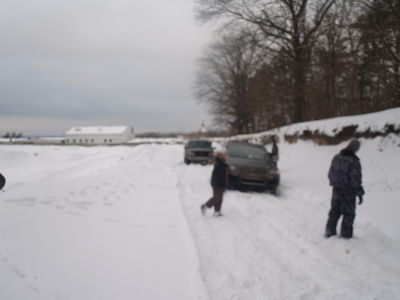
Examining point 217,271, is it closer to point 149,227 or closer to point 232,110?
point 149,227

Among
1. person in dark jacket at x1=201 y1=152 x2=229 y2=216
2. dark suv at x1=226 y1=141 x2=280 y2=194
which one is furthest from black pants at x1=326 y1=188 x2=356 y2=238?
dark suv at x1=226 y1=141 x2=280 y2=194

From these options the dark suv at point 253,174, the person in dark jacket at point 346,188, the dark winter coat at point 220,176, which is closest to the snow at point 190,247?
the person in dark jacket at point 346,188

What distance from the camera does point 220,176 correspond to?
5.89 metres

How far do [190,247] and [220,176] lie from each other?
6.98 ft

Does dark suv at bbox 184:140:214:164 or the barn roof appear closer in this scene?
dark suv at bbox 184:140:214:164

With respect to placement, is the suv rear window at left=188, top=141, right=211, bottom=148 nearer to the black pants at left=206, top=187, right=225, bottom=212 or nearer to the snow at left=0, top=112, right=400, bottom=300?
the snow at left=0, top=112, right=400, bottom=300

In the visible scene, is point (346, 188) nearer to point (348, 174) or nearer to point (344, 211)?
point (348, 174)

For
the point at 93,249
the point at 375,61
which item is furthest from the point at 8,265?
the point at 375,61

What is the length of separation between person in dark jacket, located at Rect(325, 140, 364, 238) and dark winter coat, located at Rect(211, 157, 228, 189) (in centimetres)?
227

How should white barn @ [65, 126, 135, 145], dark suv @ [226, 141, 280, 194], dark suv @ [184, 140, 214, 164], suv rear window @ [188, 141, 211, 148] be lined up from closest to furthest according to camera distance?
dark suv @ [226, 141, 280, 194], dark suv @ [184, 140, 214, 164], suv rear window @ [188, 141, 211, 148], white barn @ [65, 126, 135, 145]

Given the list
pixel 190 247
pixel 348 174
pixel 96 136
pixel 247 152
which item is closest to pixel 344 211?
pixel 348 174

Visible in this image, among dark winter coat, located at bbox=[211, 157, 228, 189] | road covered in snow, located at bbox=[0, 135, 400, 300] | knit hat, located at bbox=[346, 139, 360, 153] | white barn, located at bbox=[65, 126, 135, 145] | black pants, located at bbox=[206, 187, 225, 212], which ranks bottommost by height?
road covered in snow, located at bbox=[0, 135, 400, 300]

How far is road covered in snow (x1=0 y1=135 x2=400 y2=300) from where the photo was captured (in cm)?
294

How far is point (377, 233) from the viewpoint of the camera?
4.67 m
